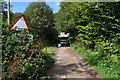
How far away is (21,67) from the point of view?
291 centimetres

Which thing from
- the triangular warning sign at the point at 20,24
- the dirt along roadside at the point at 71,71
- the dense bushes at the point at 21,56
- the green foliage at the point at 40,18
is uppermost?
the green foliage at the point at 40,18

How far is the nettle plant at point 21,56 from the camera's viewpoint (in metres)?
2.82

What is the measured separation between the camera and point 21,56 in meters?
3.09

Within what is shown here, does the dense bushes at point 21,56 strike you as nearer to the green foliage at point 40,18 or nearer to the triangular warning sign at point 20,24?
the triangular warning sign at point 20,24

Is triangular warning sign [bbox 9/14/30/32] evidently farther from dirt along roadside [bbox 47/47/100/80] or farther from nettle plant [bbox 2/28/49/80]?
dirt along roadside [bbox 47/47/100/80]

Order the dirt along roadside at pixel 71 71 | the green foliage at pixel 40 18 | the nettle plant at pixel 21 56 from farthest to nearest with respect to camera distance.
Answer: the green foliage at pixel 40 18 < the dirt along roadside at pixel 71 71 < the nettle plant at pixel 21 56

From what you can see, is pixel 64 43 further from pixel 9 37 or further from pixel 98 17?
pixel 9 37

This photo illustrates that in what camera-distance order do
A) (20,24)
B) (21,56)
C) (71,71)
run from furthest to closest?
(71,71) → (21,56) → (20,24)

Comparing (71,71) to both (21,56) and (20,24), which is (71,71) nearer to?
(21,56)

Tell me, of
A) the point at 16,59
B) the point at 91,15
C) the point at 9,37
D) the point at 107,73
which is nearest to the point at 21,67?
the point at 16,59

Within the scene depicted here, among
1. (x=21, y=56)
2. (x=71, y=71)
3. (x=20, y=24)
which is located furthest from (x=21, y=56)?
(x=71, y=71)

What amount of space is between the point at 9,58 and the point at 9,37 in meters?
0.66

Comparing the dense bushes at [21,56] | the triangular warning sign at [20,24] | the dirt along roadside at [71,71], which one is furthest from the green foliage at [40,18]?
the triangular warning sign at [20,24]

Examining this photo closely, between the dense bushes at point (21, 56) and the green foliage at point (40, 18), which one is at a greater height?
the green foliage at point (40, 18)
